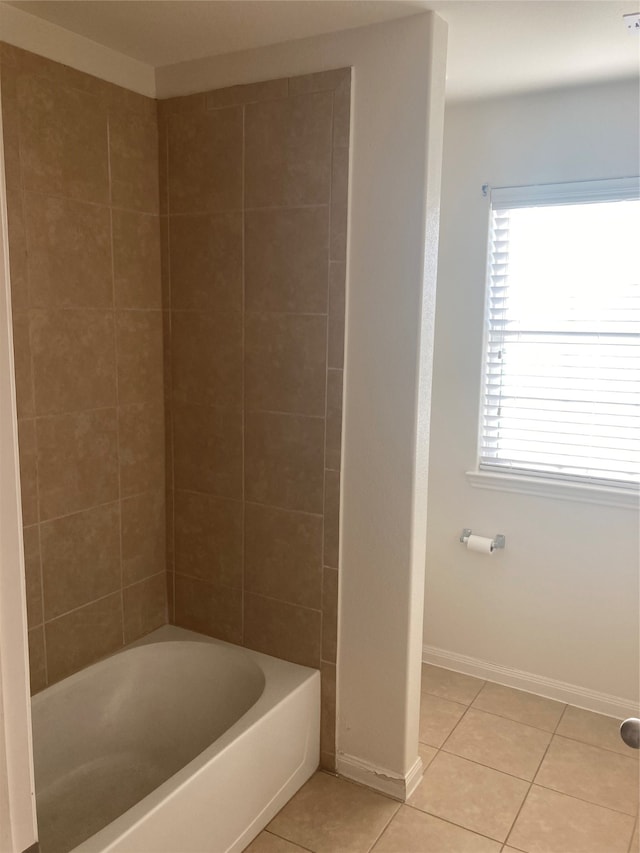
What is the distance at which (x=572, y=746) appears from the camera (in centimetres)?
274

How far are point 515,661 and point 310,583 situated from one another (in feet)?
3.98

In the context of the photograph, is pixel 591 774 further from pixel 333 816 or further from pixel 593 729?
pixel 333 816

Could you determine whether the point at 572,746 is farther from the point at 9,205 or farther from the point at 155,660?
the point at 9,205

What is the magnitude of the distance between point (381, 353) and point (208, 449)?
2.71ft

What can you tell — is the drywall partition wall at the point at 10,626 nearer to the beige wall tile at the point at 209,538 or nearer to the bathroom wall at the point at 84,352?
the bathroom wall at the point at 84,352

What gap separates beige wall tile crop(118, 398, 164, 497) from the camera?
264cm

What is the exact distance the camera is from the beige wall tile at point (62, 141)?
7.14 feet

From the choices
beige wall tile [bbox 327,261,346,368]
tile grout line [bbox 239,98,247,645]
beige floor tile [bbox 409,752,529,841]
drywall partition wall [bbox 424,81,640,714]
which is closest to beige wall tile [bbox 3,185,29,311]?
tile grout line [bbox 239,98,247,645]

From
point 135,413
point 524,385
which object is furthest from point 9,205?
point 524,385

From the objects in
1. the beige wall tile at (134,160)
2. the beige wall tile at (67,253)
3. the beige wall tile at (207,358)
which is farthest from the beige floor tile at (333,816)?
the beige wall tile at (134,160)

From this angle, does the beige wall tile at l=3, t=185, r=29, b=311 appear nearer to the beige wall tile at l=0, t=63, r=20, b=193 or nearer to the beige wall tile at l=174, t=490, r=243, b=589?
the beige wall tile at l=0, t=63, r=20, b=193

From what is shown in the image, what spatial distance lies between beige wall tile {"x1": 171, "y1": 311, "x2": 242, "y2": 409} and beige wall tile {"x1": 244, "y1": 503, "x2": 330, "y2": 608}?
→ 0.44 metres

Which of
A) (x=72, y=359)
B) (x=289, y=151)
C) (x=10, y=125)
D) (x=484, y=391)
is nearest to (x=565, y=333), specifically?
(x=484, y=391)

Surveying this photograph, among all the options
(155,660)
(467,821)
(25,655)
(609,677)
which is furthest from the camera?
(609,677)
